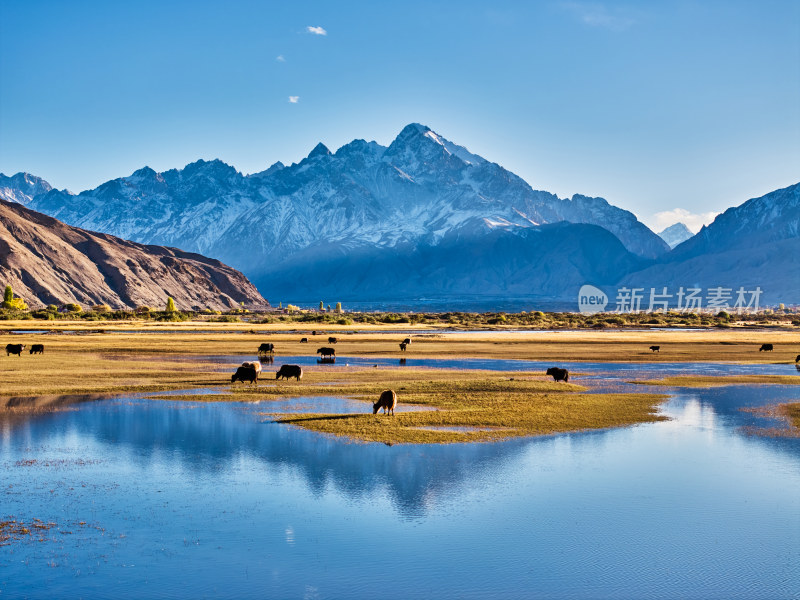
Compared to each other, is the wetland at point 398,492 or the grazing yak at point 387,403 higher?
the grazing yak at point 387,403

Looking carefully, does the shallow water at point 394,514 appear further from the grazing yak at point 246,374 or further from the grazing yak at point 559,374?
the grazing yak at point 559,374

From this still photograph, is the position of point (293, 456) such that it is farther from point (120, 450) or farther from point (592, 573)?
point (592, 573)

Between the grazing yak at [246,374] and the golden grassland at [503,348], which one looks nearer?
the grazing yak at [246,374]

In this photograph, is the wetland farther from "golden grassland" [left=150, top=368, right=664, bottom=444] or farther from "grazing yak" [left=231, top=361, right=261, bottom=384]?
"grazing yak" [left=231, top=361, right=261, bottom=384]

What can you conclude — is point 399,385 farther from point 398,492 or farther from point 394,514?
point 394,514

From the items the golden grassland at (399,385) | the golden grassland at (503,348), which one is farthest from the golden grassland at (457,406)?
the golden grassland at (503,348)

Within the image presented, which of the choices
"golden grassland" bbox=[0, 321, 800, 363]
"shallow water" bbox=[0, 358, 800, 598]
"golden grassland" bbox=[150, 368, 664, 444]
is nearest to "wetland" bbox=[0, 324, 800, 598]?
"shallow water" bbox=[0, 358, 800, 598]

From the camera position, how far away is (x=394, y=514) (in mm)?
16547

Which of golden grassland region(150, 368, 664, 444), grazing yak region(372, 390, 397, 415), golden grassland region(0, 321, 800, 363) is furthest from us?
golden grassland region(0, 321, 800, 363)

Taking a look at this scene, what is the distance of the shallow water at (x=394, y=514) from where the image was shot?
12922mm

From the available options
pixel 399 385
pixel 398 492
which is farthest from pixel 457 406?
pixel 398 492

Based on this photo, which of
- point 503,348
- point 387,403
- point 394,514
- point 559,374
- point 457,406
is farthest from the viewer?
point 503,348

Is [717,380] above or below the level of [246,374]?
above

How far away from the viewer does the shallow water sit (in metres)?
12.9
